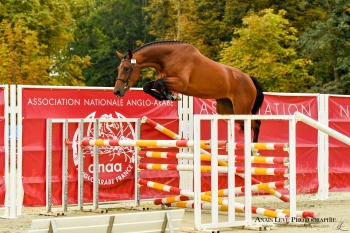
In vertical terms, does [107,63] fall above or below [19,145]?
above

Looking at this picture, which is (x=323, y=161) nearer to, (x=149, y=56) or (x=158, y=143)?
(x=149, y=56)

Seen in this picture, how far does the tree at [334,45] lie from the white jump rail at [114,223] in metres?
28.4

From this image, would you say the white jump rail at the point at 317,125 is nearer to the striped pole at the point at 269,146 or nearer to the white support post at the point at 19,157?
the striped pole at the point at 269,146

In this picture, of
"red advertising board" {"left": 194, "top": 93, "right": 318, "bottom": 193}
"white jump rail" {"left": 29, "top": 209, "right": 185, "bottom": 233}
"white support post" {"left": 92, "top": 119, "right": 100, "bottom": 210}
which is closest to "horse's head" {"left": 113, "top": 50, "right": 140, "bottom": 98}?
"white support post" {"left": 92, "top": 119, "right": 100, "bottom": 210}

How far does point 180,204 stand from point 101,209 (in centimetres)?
122

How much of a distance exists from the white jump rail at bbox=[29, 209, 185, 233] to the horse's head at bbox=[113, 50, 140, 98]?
3.01 meters

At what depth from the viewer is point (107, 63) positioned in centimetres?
5944

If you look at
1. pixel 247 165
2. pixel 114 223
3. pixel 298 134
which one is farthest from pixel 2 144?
pixel 298 134

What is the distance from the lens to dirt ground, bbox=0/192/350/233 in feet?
34.7

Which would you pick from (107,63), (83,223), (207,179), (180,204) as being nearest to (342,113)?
(207,179)

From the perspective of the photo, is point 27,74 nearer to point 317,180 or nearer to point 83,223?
point 317,180

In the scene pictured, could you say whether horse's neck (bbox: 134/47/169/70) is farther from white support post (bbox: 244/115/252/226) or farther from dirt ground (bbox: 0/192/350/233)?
dirt ground (bbox: 0/192/350/233)

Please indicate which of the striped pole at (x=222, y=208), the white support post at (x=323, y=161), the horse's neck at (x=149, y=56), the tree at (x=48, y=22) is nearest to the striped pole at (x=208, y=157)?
the striped pole at (x=222, y=208)

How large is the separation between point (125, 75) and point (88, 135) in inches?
76.1
